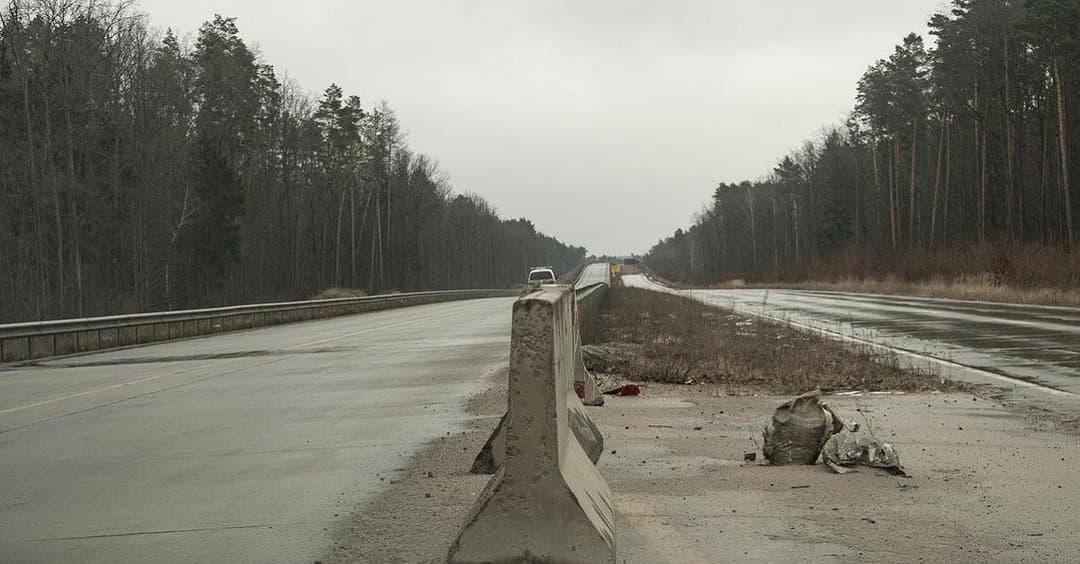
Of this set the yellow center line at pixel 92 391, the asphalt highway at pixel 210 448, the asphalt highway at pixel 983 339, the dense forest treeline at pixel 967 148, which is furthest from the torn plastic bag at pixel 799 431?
the dense forest treeline at pixel 967 148

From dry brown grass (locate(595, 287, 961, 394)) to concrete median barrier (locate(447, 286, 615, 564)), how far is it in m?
8.06

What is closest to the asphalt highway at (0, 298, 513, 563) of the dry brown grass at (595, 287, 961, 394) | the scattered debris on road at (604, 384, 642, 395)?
the scattered debris on road at (604, 384, 642, 395)

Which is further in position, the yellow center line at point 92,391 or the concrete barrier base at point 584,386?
the yellow center line at point 92,391

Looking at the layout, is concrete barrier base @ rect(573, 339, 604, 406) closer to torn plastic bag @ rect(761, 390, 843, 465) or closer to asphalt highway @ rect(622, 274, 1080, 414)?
torn plastic bag @ rect(761, 390, 843, 465)

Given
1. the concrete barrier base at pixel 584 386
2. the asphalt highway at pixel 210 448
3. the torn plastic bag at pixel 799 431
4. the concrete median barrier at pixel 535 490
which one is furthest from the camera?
the concrete barrier base at pixel 584 386

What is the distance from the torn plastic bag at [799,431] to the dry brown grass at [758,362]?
15.8 ft

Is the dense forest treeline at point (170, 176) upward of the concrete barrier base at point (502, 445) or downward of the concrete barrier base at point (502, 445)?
upward

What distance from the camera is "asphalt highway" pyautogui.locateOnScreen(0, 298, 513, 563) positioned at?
19.0 feet

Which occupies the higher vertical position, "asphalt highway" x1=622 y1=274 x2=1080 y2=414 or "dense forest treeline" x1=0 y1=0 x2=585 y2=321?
"dense forest treeline" x1=0 y1=0 x2=585 y2=321

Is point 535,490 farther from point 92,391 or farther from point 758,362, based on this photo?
point 92,391

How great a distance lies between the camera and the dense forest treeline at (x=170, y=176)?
135 ft

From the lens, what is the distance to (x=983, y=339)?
19.0m

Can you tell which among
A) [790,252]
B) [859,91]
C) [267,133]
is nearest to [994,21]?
[859,91]

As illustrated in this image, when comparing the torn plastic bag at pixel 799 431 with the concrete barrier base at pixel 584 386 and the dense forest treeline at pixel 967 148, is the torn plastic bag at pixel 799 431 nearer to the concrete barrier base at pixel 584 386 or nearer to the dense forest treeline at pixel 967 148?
the concrete barrier base at pixel 584 386
